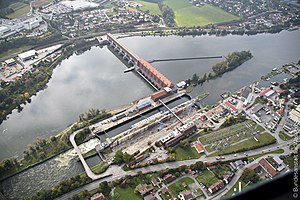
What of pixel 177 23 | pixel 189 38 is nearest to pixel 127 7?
pixel 177 23

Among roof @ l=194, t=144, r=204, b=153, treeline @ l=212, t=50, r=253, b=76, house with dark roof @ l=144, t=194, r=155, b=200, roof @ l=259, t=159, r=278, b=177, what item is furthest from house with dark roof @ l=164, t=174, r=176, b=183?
treeline @ l=212, t=50, r=253, b=76

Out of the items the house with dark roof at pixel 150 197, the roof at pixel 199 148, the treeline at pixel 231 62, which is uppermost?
the treeline at pixel 231 62

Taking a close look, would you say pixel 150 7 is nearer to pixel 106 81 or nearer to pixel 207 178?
pixel 106 81

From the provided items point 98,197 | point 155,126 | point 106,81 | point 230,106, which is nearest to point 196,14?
point 106,81

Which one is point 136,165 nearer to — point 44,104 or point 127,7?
point 44,104

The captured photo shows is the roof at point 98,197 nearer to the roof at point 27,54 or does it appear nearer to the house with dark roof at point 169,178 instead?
the house with dark roof at point 169,178

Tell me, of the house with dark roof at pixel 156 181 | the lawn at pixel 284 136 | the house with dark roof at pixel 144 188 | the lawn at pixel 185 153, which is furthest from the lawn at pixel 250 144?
the house with dark roof at pixel 144 188
